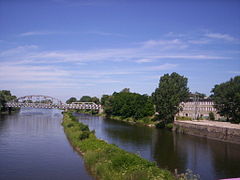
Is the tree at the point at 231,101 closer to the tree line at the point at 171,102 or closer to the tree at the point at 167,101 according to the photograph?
the tree line at the point at 171,102

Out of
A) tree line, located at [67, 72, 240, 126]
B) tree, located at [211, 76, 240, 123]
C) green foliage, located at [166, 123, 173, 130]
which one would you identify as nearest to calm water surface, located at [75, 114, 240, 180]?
green foliage, located at [166, 123, 173, 130]

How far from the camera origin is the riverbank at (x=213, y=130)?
37.0 m

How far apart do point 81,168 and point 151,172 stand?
27.7 feet

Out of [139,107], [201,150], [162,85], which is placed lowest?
[201,150]

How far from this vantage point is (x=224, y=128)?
39094mm

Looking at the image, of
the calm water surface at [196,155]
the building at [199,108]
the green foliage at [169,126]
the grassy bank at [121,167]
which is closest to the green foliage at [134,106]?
the building at [199,108]

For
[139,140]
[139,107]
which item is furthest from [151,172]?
[139,107]

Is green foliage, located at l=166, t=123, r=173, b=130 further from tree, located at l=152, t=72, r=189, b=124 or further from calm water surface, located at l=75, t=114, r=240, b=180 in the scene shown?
calm water surface, located at l=75, t=114, r=240, b=180

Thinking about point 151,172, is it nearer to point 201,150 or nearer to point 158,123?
point 201,150

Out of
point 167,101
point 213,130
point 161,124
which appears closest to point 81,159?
point 213,130

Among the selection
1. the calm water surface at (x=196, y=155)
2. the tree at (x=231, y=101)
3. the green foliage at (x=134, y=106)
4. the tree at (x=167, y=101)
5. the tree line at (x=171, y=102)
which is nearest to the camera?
the calm water surface at (x=196, y=155)

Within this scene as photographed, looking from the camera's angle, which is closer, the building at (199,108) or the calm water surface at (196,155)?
the calm water surface at (196,155)

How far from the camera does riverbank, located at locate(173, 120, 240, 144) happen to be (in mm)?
37031

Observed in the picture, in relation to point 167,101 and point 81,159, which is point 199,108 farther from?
point 81,159
